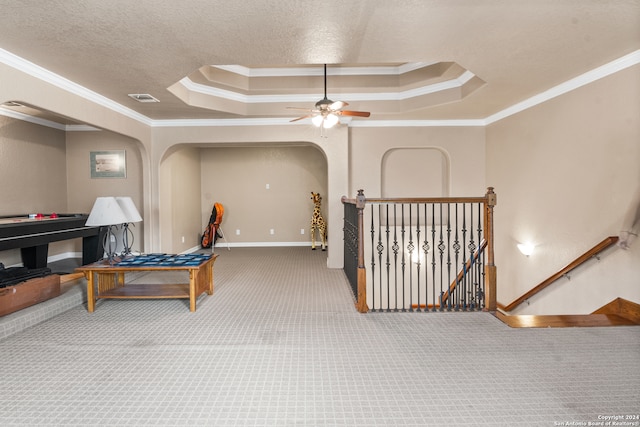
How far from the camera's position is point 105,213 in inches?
145

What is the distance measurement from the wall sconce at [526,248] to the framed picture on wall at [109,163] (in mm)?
7040

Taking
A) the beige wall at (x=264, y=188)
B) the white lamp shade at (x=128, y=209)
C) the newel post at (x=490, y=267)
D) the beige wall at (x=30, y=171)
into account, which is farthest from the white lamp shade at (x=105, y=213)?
the beige wall at (x=264, y=188)

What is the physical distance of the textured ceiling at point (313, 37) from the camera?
100 inches

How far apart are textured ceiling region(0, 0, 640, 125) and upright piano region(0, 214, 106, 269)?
179 cm

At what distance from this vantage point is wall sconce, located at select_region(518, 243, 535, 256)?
5.05 metres

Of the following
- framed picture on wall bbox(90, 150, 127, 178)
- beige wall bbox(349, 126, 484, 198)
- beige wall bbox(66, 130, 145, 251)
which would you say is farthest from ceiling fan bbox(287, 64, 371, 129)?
framed picture on wall bbox(90, 150, 127, 178)

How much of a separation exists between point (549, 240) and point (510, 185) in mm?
1253

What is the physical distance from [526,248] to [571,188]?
1233 mm

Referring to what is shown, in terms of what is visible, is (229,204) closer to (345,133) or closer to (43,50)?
(345,133)

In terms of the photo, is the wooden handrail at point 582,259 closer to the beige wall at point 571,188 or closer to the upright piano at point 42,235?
the beige wall at point 571,188

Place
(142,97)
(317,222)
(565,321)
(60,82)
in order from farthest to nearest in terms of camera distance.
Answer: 1. (317,222)
2. (142,97)
3. (60,82)
4. (565,321)

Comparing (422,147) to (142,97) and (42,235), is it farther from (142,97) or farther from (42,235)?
(42,235)

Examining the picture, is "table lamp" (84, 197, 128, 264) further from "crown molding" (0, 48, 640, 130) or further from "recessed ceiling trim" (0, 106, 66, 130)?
"recessed ceiling trim" (0, 106, 66, 130)

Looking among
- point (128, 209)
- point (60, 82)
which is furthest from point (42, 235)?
point (60, 82)
